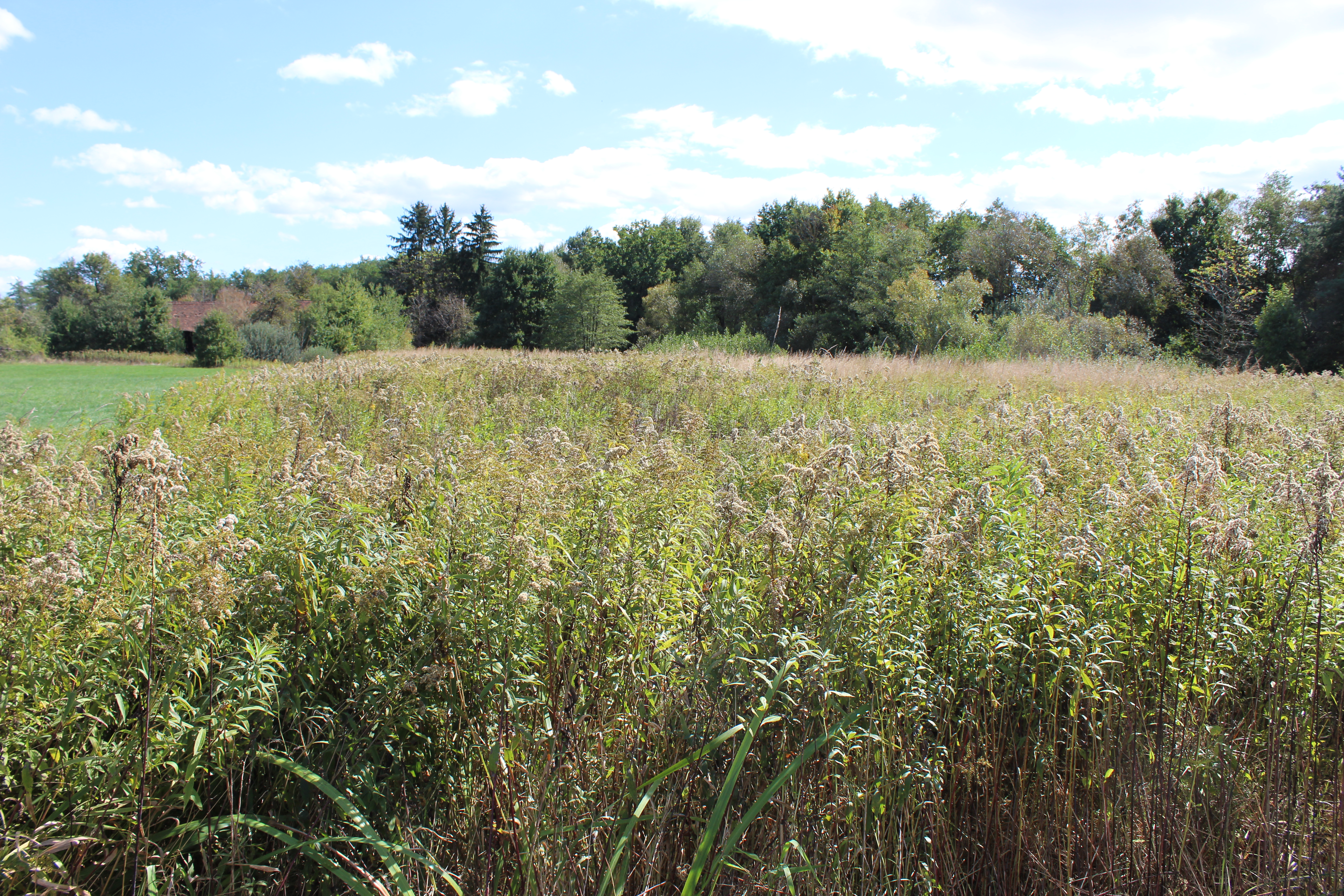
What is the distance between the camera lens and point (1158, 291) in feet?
123

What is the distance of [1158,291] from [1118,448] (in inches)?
1572

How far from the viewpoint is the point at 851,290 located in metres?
38.2

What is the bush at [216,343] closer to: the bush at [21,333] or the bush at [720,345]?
the bush at [21,333]

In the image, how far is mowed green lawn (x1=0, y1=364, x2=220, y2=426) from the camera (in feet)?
34.5

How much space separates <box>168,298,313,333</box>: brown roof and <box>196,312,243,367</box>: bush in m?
15.6

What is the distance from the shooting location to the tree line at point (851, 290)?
27.2m

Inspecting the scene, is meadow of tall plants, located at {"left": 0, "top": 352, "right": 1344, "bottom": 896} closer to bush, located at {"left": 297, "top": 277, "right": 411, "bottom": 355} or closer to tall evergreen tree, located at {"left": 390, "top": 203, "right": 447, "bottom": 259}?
bush, located at {"left": 297, "top": 277, "right": 411, "bottom": 355}

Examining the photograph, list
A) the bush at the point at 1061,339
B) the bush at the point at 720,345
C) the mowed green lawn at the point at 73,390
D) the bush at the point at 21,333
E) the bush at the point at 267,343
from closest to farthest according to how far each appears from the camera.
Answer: the mowed green lawn at the point at 73,390, the bush at the point at 720,345, the bush at the point at 1061,339, the bush at the point at 267,343, the bush at the point at 21,333

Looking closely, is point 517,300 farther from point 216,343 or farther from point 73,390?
point 73,390

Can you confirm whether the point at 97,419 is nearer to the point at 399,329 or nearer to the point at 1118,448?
the point at 1118,448

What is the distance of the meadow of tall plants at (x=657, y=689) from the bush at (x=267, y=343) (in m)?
38.7

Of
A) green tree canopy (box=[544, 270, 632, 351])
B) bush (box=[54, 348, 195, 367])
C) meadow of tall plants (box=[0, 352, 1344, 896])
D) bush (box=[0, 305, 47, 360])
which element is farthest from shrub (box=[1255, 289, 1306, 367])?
bush (box=[0, 305, 47, 360])

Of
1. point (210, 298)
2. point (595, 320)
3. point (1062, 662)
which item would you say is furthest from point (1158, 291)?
point (210, 298)

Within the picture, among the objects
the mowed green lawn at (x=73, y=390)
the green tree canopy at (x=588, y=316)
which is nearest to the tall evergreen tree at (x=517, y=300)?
the green tree canopy at (x=588, y=316)
